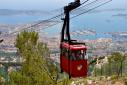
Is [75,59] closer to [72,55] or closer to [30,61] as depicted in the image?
[72,55]

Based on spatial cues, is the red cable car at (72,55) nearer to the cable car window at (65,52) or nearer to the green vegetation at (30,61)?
the cable car window at (65,52)

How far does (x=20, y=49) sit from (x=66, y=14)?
3.17 m

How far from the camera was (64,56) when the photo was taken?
24781 millimetres

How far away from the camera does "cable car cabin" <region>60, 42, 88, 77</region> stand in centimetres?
2334

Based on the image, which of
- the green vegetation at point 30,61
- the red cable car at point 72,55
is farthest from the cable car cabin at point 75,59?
the green vegetation at point 30,61

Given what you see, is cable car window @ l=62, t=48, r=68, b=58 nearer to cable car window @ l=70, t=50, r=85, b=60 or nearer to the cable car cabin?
the cable car cabin

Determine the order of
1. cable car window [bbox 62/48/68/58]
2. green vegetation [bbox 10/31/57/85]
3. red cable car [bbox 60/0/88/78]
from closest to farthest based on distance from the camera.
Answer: green vegetation [bbox 10/31/57/85] → red cable car [bbox 60/0/88/78] → cable car window [bbox 62/48/68/58]

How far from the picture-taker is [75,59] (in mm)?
23688

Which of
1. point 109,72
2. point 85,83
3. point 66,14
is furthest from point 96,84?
point 66,14

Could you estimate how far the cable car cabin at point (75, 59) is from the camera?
23.3 meters

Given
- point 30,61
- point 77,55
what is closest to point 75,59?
point 77,55

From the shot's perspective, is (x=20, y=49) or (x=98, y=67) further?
(x=98, y=67)

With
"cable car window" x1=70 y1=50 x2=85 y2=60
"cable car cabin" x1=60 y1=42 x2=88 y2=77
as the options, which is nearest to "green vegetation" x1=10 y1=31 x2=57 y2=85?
"cable car cabin" x1=60 y1=42 x2=88 y2=77

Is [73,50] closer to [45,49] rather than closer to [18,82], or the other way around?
[45,49]
